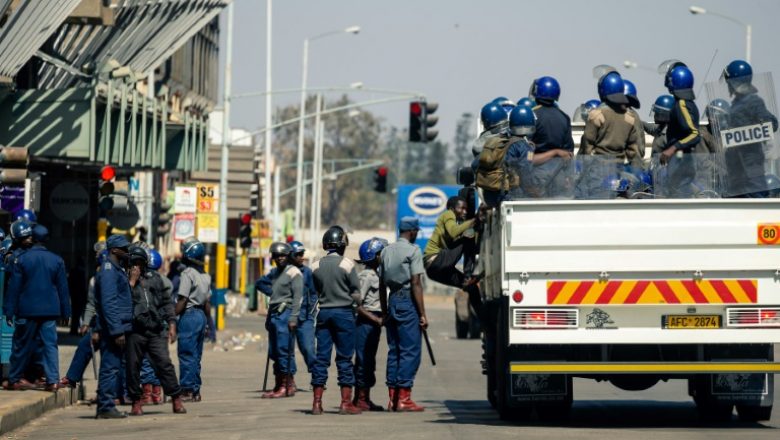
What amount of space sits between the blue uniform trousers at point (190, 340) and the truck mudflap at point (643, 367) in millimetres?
5640

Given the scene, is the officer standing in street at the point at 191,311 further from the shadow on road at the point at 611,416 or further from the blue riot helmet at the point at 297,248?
the shadow on road at the point at 611,416

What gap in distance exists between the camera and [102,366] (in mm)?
15695

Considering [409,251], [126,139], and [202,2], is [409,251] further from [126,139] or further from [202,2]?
[202,2]

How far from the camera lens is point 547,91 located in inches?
613

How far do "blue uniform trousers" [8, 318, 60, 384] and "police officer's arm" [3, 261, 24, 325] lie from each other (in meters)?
0.15

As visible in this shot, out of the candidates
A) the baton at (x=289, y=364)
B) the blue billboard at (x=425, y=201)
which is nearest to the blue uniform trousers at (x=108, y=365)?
the baton at (x=289, y=364)

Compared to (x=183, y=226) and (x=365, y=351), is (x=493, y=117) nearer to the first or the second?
(x=365, y=351)

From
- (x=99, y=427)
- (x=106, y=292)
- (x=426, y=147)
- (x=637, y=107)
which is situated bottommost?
(x=99, y=427)

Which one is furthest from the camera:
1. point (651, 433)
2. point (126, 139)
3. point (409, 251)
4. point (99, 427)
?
point (126, 139)

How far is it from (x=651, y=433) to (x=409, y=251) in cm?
350

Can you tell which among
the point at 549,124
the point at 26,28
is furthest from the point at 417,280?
the point at 26,28

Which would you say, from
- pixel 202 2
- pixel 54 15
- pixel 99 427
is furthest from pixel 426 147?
pixel 99 427

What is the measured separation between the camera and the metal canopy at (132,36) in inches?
1309

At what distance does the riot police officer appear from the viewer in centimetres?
1518
